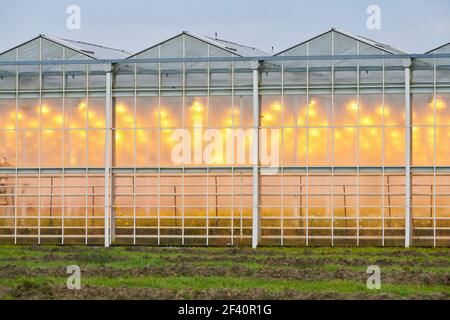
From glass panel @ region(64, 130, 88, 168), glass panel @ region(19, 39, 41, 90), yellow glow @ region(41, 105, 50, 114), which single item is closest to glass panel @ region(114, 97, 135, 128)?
glass panel @ region(64, 130, 88, 168)

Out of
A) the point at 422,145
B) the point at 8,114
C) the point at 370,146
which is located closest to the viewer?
the point at 422,145

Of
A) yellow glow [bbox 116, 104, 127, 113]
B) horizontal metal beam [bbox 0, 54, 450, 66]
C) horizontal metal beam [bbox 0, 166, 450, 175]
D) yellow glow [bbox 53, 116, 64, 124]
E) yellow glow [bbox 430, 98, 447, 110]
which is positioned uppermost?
horizontal metal beam [bbox 0, 54, 450, 66]

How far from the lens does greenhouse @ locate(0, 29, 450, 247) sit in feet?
141

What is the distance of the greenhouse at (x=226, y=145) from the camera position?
43.1 metres

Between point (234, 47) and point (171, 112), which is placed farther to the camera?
point (234, 47)

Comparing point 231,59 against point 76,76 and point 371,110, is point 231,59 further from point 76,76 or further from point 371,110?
point 76,76

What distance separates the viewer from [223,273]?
97.0ft

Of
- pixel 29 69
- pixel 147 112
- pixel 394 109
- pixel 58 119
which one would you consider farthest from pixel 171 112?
pixel 394 109

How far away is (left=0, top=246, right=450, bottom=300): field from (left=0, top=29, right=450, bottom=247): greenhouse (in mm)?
3251

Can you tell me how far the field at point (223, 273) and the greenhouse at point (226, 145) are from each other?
3.25m

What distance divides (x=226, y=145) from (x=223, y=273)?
48.4 feet

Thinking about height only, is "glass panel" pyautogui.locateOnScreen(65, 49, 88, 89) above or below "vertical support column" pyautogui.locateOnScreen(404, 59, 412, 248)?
above

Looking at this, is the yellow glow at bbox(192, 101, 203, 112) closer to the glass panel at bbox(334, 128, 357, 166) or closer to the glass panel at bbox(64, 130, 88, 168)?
the glass panel at bbox(64, 130, 88, 168)
